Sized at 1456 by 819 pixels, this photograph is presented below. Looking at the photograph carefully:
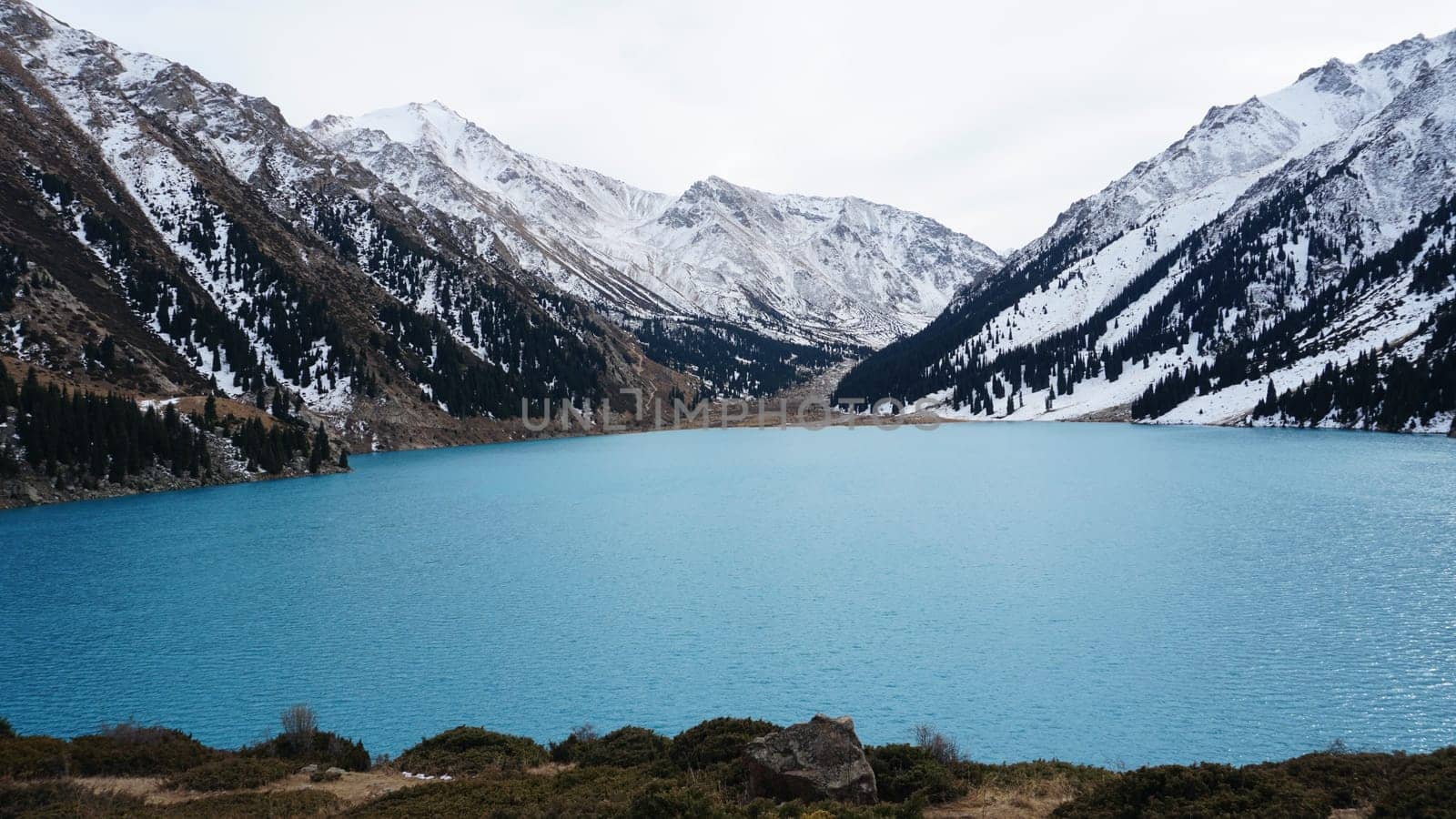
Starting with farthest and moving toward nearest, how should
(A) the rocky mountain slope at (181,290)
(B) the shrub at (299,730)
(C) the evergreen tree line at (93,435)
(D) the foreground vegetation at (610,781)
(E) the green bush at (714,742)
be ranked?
(A) the rocky mountain slope at (181,290) < (C) the evergreen tree line at (93,435) < (B) the shrub at (299,730) < (E) the green bush at (714,742) < (D) the foreground vegetation at (610,781)

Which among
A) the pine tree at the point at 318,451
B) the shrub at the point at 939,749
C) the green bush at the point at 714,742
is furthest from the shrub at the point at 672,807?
the pine tree at the point at 318,451

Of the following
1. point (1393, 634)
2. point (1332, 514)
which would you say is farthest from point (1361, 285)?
point (1393, 634)

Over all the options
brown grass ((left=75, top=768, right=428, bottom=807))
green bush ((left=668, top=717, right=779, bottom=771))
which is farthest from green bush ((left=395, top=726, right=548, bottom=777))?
green bush ((left=668, top=717, right=779, bottom=771))

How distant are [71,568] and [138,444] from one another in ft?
170

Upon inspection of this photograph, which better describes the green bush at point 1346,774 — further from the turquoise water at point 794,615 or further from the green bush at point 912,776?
the green bush at point 912,776

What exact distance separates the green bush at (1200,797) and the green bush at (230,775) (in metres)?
18.7

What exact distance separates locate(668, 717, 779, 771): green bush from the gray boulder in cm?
195

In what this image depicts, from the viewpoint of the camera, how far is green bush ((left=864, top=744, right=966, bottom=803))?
56.7 ft

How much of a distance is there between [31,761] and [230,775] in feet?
15.1

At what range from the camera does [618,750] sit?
70.7 ft

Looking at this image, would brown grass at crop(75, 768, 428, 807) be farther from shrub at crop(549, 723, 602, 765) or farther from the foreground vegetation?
shrub at crop(549, 723, 602, 765)

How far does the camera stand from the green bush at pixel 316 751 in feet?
72.5

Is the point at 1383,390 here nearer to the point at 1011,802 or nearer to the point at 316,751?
the point at 1011,802

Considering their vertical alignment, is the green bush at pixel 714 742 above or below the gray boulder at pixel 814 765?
below
